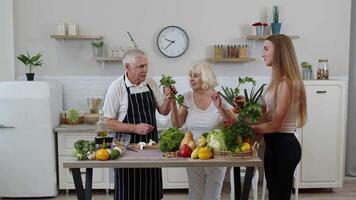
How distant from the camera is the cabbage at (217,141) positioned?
2.33 m

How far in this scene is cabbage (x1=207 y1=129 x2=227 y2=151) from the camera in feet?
7.63

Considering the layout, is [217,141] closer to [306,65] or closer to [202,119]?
[202,119]

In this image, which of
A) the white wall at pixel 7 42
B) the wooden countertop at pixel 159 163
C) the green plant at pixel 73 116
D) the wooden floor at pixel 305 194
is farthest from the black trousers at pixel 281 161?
the white wall at pixel 7 42

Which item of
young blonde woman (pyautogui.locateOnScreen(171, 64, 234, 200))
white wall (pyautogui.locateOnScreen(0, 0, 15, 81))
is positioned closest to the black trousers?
young blonde woman (pyautogui.locateOnScreen(171, 64, 234, 200))

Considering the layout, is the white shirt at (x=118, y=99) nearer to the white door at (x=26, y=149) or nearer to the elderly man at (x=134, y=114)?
the elderly man at (x=134, y=114)

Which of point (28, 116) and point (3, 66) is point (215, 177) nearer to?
point (28, 116)

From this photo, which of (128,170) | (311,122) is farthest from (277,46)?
(311,122)

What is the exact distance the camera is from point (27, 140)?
13.7 ft

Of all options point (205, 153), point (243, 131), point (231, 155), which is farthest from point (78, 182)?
point (243, 131)

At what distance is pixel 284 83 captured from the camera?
95.1 inches

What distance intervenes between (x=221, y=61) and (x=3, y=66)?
2.54 meters

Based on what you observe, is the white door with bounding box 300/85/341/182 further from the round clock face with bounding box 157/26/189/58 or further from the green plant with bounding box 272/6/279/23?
the round clock face with bounding box 157/26/189/58

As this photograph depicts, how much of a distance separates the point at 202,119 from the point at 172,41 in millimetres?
2114

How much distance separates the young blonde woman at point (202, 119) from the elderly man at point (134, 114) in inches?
7.4
